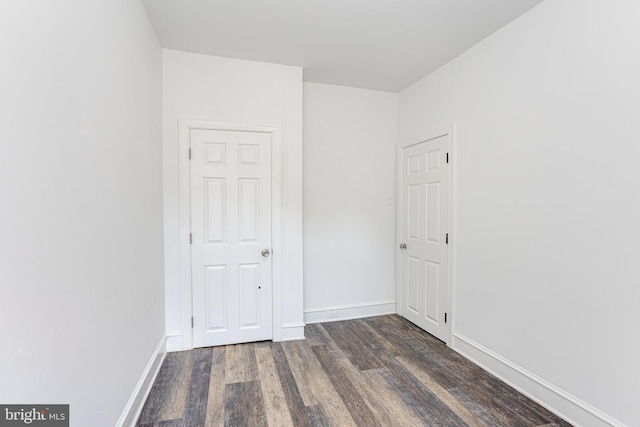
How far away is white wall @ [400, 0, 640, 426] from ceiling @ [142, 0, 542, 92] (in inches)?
11.8

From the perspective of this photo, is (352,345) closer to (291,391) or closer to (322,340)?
(322,340)

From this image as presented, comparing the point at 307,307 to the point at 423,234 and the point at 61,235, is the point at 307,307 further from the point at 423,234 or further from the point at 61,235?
the point at 61,235

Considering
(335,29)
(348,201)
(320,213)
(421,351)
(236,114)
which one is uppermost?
(335,29)

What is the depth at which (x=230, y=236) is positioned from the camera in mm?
2750

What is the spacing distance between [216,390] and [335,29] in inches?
113

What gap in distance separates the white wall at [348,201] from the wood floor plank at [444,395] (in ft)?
3.49

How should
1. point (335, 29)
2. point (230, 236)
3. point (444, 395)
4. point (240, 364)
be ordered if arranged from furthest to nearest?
1. point (230, 236)
2. point (240, 364)
3. point (335, 29)
4. point (444, 395)

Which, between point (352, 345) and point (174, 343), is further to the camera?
point (352, 345)

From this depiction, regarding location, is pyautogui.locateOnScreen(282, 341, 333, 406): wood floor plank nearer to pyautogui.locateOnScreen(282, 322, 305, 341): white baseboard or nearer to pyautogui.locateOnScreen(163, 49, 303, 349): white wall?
pyautogui.locateOnScreen(282, 322, 305, 341): white baseboard

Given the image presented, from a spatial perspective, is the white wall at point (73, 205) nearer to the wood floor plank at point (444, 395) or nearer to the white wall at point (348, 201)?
the white wall at point (348, 201)

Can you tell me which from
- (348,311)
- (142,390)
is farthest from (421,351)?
(142,390)

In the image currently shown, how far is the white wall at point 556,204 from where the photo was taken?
156 centimetres

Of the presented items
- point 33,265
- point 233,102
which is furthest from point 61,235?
point 233,102

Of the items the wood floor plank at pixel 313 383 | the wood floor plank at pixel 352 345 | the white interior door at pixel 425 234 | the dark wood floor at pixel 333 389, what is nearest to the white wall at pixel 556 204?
the white interior door at pixel 425 234
